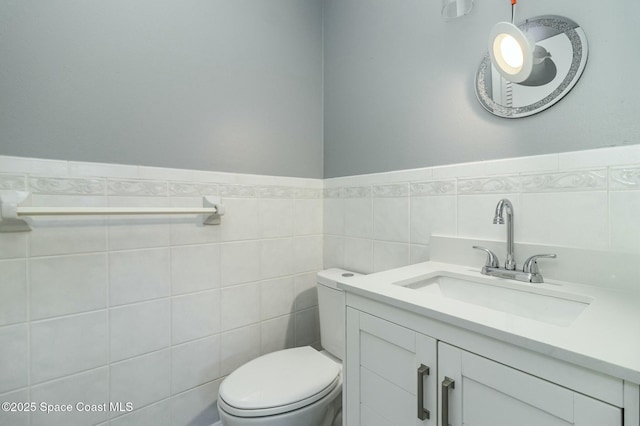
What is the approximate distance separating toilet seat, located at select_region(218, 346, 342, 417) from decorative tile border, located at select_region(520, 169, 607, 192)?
99cm

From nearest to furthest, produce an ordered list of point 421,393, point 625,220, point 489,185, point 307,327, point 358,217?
point 421,393, point 625,220, point 489,185, point 358,217, point 307,327

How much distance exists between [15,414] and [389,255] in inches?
56.3

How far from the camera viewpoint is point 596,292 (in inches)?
29.6

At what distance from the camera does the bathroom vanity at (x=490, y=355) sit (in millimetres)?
446

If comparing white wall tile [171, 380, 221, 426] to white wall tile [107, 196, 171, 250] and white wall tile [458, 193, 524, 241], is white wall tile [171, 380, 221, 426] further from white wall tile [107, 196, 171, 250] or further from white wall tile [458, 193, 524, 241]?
white wall tile [458, 193, 524, 241]

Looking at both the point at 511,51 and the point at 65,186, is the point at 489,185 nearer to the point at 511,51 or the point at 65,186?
the point at 511,51

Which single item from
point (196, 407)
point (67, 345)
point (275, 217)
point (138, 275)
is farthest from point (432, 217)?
point (67, 345)

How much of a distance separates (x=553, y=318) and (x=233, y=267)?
1.19 metres

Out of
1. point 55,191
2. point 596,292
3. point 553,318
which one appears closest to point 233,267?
point 55,191

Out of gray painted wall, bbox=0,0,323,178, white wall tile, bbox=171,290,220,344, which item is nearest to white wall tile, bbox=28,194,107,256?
gray painted wall, bbox=0,0,323,178

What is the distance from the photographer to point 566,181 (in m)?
0.86

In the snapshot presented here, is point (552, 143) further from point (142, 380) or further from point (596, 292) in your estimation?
point (142, 380)

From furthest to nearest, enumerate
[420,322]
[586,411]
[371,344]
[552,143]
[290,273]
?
[290,273] < [552,143] < [371,344] < [420,322] < [586,411]

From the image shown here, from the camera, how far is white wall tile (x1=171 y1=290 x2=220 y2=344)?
118 cm
